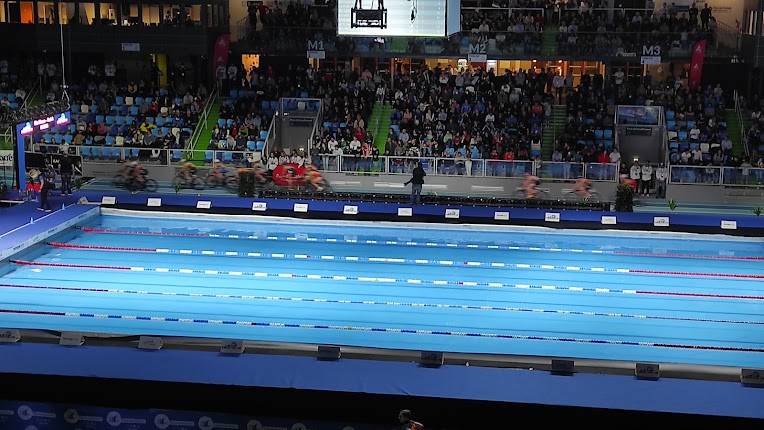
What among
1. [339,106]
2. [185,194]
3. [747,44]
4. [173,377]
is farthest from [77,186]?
[747,44]

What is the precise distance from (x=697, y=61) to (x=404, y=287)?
1626cm

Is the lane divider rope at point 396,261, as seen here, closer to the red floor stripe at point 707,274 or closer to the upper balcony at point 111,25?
the red floor stripe at point 707,274

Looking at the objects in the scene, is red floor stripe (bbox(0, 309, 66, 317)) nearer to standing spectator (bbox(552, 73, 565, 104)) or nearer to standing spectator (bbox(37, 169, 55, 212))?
standing spectator (bbox(37, 169, 55, 212))

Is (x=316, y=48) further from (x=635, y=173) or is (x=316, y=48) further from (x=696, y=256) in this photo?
A: (x=696, y=256)

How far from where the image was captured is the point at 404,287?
64.1 ft

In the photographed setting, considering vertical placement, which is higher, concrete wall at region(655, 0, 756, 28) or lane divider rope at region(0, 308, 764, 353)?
concrete wall at region(655, 0, 756, 28)

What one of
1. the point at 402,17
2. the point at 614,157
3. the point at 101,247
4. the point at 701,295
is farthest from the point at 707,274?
the point at 101,247

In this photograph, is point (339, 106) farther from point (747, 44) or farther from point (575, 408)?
point (575, 408)

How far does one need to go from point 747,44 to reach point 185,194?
56.4 feet

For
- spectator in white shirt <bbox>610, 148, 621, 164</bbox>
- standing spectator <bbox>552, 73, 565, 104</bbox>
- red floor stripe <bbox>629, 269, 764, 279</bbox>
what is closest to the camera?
red floor stripe <bbox>629, 269, 764, 279</bbox>

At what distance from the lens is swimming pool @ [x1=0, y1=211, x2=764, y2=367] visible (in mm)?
16609

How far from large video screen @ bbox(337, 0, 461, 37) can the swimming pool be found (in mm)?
4651

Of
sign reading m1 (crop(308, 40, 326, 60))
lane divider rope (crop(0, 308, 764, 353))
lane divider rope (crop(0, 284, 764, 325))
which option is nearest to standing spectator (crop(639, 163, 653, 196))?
lane divider rope (crop(0, 284, 764, 325))

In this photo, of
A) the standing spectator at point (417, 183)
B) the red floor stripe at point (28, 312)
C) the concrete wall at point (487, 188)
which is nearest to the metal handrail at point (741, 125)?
the concrete wall at point (487, 188)
